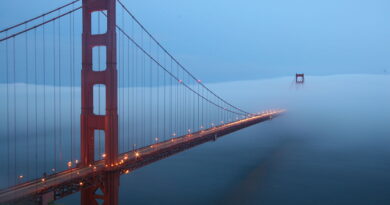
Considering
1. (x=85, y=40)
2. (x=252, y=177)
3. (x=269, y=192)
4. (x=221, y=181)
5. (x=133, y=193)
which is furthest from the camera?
(x=252, y=177)

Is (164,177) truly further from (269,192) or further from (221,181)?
(269,192)

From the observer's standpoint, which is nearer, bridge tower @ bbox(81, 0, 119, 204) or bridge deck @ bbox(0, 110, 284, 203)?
bridge deck @ bbox(0, 110, 284, 203)

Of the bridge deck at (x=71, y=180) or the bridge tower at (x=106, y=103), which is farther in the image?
the bridge tower at (x=106, y=103)

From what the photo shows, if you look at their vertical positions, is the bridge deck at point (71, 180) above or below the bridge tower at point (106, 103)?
below

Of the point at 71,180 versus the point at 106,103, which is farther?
the point at 106,103

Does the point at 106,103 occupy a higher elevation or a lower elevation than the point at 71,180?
higher

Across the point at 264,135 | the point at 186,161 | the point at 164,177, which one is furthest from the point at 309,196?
the point at 264,135

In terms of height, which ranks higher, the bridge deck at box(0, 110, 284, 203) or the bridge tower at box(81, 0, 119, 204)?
the bridge tower at box(81, 0, 119, 204)

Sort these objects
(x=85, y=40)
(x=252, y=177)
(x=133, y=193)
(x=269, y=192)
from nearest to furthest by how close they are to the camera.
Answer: (x=85, y=40) → (x=133, y=193) → (x=269, y=192) → (x=252, y=177)
